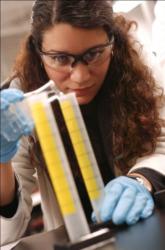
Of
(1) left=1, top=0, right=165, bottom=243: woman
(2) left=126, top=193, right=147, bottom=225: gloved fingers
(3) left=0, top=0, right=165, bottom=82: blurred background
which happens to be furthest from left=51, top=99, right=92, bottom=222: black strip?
(3) left=0, top=0, right=165, bottom=82: blurred background

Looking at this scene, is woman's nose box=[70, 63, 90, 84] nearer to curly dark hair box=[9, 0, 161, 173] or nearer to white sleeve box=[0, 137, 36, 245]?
curly dark hair box=[9, 0, 161, 173]

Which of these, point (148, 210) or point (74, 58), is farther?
point (74, 58)

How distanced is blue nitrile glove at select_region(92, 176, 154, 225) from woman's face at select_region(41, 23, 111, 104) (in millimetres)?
355

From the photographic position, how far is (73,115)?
70cm

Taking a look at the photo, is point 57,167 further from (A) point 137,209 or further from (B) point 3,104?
(A) point 137,209

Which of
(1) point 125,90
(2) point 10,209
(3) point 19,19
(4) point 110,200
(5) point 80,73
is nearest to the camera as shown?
(4) point 110,200

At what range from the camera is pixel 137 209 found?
34.8 inches

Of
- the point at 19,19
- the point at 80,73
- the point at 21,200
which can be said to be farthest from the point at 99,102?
the point at 19,19

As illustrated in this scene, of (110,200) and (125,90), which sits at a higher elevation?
(125,90)

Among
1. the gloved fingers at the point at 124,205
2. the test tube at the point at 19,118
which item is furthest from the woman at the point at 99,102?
the test tube at the point at 19,118

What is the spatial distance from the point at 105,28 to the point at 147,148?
0.46m

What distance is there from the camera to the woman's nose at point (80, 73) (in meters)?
1.13

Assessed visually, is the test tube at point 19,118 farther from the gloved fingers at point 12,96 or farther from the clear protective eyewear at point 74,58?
the clear protective eyewear at point 74,58

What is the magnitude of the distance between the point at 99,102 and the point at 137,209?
591 millimetres
